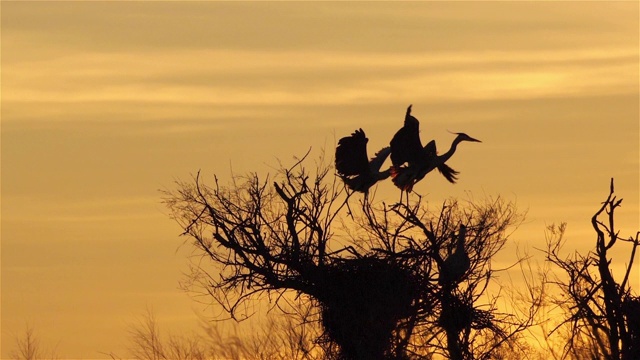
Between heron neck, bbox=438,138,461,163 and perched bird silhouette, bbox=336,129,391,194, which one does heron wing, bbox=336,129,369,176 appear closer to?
perched bird silhouette, bbox=336,129,391,194

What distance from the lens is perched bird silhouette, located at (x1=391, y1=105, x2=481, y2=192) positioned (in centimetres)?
2316

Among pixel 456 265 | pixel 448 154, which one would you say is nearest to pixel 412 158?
pixel 448 154

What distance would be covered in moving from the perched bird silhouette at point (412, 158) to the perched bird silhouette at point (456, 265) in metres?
2.57

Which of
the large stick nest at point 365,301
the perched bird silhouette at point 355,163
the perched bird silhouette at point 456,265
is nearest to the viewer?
the large stick nest at point 365,301

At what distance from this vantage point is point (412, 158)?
2338 cm

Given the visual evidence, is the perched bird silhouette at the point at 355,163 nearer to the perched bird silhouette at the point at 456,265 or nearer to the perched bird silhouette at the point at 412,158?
the perched bird silhouette at the point at 412,158

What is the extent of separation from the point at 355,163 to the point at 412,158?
3.87 feet

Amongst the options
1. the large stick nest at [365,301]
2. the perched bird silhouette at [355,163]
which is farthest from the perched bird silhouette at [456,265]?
the perched bird silhouette at [355,163]

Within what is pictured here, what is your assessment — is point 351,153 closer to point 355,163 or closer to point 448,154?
point 355,163

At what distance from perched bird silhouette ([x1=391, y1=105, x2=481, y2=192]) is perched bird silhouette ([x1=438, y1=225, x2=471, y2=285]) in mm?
2566

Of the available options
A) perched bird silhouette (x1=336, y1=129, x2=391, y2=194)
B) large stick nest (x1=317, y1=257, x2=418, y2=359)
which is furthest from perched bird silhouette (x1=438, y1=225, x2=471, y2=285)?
perched bird silhouette (x1=336, y1=129, x2=391, y2=194)

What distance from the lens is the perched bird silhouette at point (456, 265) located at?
20.0 m

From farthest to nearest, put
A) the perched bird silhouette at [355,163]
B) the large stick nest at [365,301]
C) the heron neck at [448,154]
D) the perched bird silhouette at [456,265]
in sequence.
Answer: the heron neck at [448,154], the perched bird silhouette at [355,163], the perched bird silhouette at [456,265], the large stick nest at [365,301]

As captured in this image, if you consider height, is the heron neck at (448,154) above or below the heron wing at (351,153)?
above
